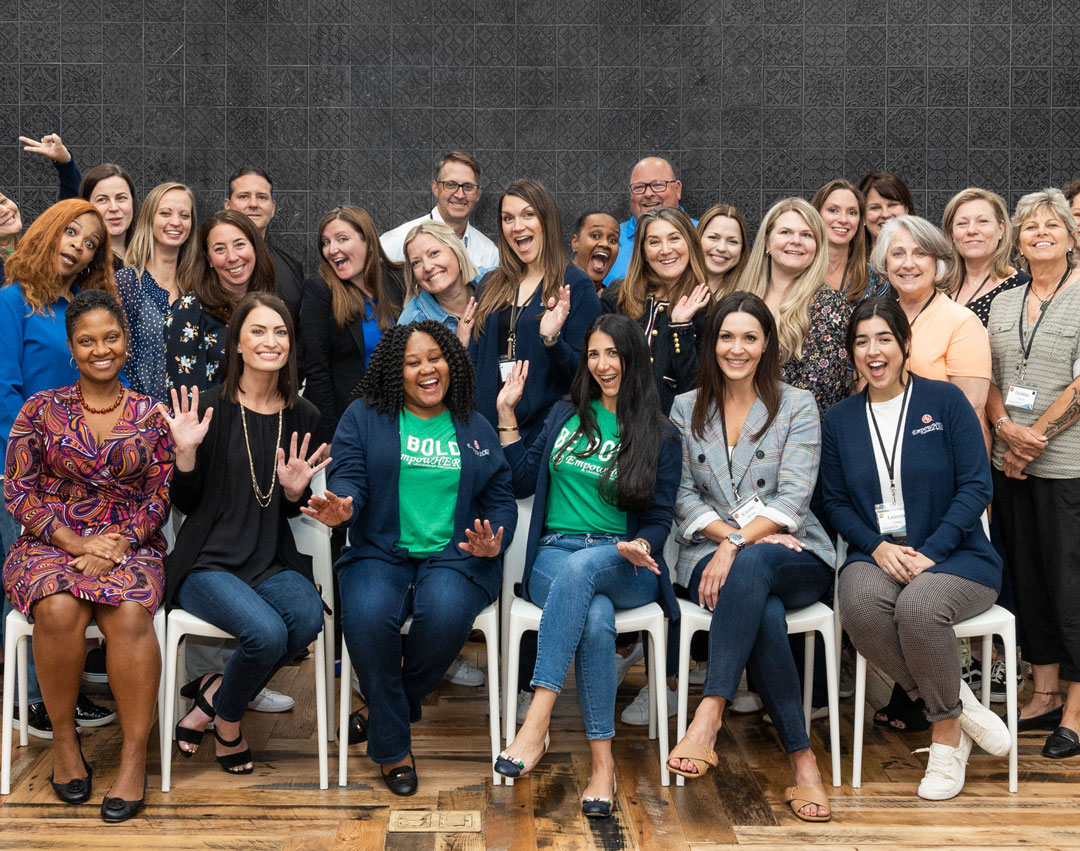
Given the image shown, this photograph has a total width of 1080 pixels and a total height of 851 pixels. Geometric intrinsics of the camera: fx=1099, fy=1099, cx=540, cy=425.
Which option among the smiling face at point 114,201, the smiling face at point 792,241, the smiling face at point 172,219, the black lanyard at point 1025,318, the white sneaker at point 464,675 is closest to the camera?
the black lanyard at point 1025,318

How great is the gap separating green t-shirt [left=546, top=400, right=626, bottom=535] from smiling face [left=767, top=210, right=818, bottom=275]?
2.93ft

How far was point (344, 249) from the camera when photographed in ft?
13.1

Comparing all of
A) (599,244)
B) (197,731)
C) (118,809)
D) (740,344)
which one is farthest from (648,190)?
(118,809)

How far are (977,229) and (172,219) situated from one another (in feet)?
8.92

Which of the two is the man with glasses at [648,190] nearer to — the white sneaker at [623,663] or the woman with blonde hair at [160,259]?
the white sneaker at [623,663]

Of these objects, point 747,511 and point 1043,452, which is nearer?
point 747,511

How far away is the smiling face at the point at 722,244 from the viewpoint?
3838 mm

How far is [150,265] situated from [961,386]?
2.71m

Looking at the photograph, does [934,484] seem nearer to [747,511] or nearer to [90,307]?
[747,511]

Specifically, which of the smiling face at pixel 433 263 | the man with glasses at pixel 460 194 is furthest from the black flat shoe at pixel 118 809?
the man with glasses at pixel 460 194

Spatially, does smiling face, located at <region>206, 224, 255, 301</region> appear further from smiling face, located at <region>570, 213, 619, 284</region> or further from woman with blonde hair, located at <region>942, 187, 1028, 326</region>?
woman with blonde hair, located at <region>942, 187, 1028, 326</region>

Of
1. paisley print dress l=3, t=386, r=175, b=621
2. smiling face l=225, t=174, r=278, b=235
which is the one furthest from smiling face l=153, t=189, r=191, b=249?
paisley print dress l=3, t=386, r=175, b=621

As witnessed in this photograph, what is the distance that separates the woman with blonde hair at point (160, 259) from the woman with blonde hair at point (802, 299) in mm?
1916

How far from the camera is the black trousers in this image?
133 inches
